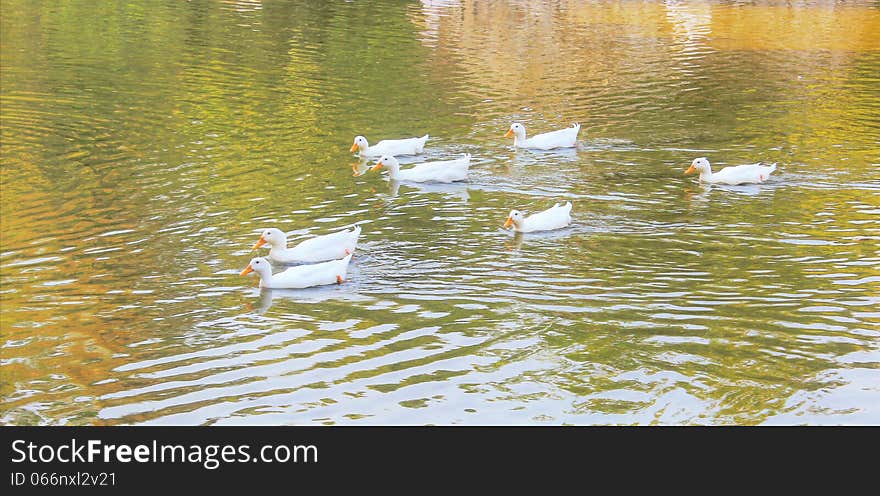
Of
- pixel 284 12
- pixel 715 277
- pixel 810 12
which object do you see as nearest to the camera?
pixel 715 277

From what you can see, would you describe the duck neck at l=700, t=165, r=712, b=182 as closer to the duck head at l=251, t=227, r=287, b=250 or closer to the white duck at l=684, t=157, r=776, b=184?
the white duck at l=684, t=157, r=776, b=184

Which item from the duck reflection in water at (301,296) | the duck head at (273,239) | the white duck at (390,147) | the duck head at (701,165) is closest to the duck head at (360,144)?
the white duck at (390,147)

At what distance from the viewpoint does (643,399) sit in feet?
41.6

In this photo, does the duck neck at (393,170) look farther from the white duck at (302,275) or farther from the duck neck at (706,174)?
the white duck at (302,275)

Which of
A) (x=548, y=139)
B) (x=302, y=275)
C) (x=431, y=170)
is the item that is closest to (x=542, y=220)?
(x=431, y=170)

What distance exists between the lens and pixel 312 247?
57.2ft

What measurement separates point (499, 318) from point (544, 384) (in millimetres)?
2007

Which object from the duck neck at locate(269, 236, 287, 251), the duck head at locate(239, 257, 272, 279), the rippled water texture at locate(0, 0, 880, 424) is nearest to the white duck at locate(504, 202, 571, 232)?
the rippled water texture at locate(0, 0, 880, 424)

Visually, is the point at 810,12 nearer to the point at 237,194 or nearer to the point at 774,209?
the point at 774,209

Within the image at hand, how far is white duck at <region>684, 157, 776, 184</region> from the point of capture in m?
22.5

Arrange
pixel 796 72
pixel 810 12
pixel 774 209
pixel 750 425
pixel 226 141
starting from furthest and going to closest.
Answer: pixel 810 12, pixel 796 72, pixel 226 141, pixel 774 209, pixel 750 425

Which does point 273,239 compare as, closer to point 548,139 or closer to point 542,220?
point 542,220

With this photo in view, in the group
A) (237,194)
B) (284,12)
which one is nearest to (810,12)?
(284,12)

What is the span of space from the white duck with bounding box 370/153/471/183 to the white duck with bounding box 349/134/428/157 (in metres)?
1.59
